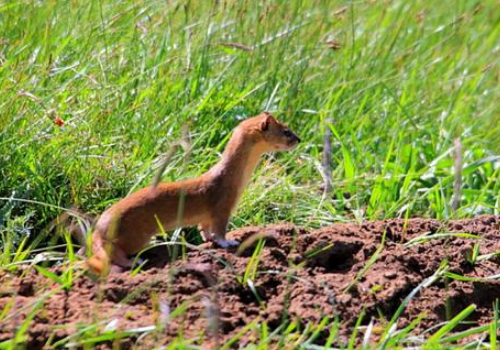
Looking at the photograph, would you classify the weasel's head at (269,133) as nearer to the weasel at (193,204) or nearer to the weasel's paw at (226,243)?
the weasel at (193,204)

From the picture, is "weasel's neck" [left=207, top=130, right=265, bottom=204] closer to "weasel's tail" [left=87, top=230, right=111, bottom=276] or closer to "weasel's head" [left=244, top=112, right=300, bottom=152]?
"weasel's head" [left=244, top=112, right=300, bottom=152]

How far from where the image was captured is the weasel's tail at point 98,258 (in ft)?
13.9

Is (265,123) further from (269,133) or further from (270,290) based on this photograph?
(270,290)

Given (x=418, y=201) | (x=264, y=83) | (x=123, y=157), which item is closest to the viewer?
(x=123, y=157)

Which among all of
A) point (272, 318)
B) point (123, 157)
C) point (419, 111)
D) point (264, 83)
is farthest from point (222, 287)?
point (419, 111)

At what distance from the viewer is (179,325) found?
12.3 feet

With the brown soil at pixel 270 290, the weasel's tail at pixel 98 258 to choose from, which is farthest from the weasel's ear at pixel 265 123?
the weasel's tail at pixel 98 258

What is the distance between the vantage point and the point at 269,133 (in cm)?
541

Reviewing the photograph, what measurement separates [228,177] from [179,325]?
1.49 metres

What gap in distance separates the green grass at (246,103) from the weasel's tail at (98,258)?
292mm

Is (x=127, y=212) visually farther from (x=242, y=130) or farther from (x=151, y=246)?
(x=242, y=130)

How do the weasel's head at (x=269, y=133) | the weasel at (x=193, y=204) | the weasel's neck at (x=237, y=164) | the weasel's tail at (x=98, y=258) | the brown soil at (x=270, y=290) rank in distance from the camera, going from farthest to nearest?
the weasel's head at (x=269, y=133) → the weasel's neck at (x=237, y=164) → the weasel at (x=193, y=204) → the weasel's tail at (x=98, y=258) → the brown soil at (x=270, y=290)

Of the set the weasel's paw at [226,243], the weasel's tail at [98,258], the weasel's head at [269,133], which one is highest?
the weasel's head at [269,133]

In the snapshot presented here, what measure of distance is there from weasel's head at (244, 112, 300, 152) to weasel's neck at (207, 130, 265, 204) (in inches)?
1.6
